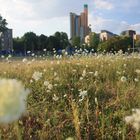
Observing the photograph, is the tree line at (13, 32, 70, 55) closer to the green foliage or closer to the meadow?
the green foliage

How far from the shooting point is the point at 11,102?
112 centimetres

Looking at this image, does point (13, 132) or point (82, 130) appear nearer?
point (13, 132)

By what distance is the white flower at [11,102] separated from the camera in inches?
43.6

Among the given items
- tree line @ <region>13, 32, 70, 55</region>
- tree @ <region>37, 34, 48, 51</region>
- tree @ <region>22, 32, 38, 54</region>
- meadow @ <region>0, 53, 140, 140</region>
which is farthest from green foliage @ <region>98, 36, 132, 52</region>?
meadow @ <region>0, 53, 140, 140</region>

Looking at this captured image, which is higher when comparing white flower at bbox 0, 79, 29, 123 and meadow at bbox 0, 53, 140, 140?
white flower at bbox 0, 79, 29, 123

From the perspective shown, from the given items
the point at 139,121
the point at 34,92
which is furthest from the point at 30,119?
the point at 139,121

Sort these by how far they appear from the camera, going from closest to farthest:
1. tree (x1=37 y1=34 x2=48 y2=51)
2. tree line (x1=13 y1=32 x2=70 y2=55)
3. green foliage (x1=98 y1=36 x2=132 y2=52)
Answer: green foliage (x1=98 y1=36 x2=132 y2=52), tree line (x1=13 y1=32 x2=70 y2=55), tree (x1=37 y1=34 x2=48 y2=51)

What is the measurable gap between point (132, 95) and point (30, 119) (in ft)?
5.16

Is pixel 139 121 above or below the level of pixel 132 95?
above

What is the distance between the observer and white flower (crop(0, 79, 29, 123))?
111cm

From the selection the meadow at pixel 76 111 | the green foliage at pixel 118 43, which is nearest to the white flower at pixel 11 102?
the meadow at pixel 76 111

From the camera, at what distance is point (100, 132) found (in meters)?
4.05

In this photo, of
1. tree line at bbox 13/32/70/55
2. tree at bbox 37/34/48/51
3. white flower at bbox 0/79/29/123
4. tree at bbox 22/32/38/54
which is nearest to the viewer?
white flower at bbox 0/79/29/123

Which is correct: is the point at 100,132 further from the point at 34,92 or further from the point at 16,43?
the point at 16,43
